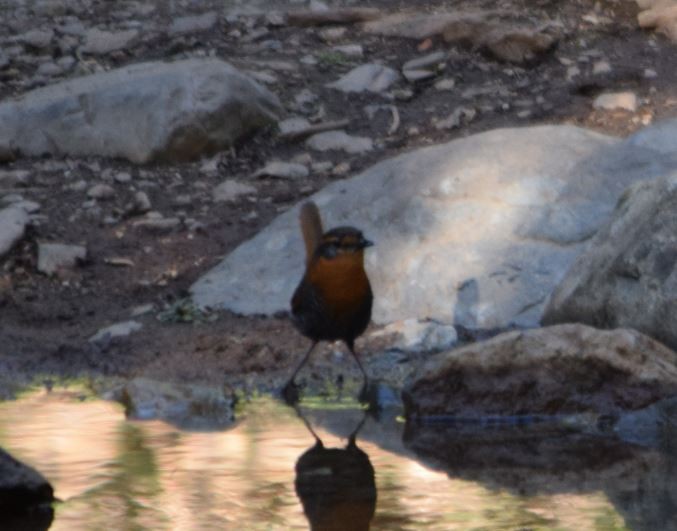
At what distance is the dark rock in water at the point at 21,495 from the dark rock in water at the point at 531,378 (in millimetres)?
1791

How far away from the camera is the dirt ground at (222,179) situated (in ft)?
21.7

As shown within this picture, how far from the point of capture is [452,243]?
7090mm

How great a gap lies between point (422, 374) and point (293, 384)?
726 millimetres

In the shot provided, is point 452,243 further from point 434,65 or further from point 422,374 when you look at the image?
point 434,65

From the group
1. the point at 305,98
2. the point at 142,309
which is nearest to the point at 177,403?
the point at 142,309

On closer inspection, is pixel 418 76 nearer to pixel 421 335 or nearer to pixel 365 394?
pixel 421 335

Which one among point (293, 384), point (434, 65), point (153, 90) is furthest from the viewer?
point (434, 65)

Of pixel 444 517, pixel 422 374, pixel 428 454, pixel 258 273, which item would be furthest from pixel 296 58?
pixel 444 517

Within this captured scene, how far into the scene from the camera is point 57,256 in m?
7.72

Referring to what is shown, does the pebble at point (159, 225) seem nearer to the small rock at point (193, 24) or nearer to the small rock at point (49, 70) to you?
the small rock at point (49, 70)

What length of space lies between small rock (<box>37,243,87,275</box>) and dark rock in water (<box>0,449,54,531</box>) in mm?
3588

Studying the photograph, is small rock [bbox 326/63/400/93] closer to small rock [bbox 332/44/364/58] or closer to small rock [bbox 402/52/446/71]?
small rock [bbox 402/52/446/71]

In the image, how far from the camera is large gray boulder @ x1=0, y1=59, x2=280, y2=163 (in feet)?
28.8

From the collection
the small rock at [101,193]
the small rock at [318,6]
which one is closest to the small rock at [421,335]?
the small rock at [101,193]
